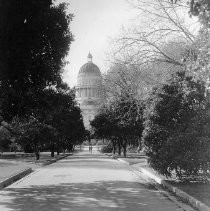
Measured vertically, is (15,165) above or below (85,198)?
above

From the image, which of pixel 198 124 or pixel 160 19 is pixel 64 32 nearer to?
pixel 160 19

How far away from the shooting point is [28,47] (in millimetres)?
17484

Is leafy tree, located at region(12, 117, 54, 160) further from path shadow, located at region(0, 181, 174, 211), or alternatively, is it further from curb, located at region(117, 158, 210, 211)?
path shadow, located at region(0, 181, 174, 211)

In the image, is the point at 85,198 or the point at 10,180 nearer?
the point at 85,198

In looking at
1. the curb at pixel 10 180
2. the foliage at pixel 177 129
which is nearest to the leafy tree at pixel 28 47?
the curb at pixel 10 180

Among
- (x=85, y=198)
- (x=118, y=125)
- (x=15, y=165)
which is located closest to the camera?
(x=85, y=198)

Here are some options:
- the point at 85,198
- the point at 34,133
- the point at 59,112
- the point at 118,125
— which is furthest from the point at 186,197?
the point at 118,125

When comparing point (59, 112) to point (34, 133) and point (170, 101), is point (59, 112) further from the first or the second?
point (170, 101)

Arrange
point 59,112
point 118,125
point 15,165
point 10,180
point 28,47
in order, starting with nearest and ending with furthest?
point 28,47, point 10,180, point 15,165, point 59,112, point 118,125

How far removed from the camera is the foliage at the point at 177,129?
56.7ft

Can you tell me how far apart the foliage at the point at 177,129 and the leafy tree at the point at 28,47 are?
4.32 m

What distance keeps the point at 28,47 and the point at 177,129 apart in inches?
246

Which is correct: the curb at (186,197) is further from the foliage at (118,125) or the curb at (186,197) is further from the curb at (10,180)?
the foliage at (118,125)

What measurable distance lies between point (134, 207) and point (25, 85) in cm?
883
